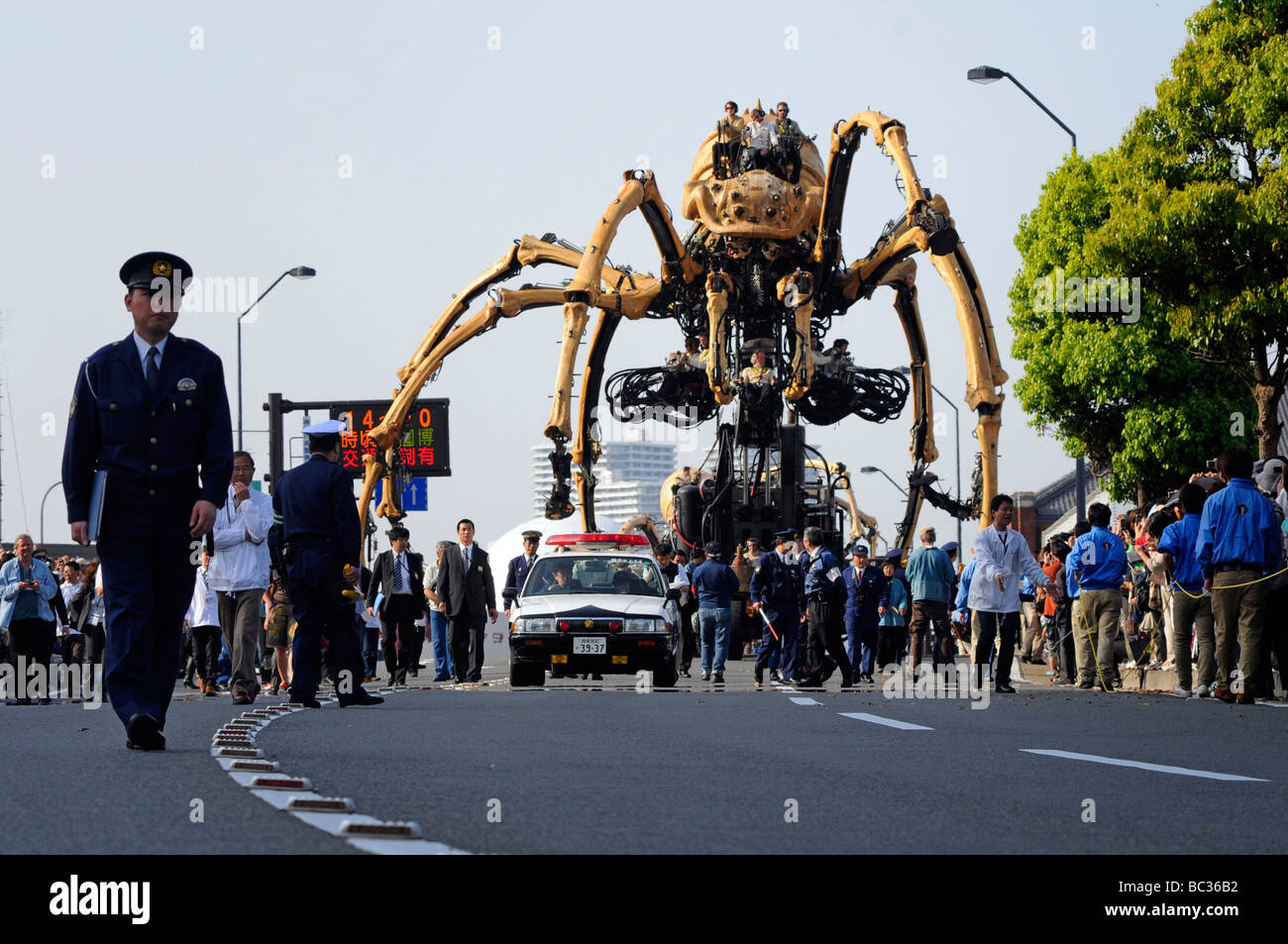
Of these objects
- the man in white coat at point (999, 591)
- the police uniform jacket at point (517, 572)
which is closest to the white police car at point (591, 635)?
the police uniform jacket at point (517, 572)

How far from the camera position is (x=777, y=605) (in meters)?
23.1

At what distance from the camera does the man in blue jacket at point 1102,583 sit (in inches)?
763

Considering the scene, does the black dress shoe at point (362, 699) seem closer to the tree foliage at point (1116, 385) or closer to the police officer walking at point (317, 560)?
the police officer walking at point (317, 560)

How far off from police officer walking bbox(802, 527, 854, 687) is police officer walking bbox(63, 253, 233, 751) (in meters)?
11.5

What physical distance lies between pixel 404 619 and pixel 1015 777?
1579cm

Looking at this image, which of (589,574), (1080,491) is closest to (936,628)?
(589,574)

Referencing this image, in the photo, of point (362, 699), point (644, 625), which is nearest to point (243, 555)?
point (362, 699)

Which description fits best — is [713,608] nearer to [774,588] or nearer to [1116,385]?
[774,588]

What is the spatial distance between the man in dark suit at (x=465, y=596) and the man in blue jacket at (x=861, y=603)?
167 inches

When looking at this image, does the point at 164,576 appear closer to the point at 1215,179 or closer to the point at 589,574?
the point at 589,574

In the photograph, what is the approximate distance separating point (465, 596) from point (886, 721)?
35.1 feet

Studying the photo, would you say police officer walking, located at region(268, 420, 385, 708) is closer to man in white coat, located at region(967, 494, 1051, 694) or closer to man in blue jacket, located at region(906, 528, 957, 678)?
man in white coat, located at region(967, 494, 1051, 694)

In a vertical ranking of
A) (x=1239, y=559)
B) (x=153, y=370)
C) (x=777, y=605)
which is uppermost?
(x=153, y=370)
